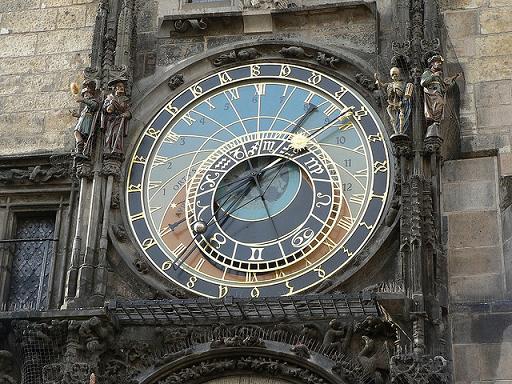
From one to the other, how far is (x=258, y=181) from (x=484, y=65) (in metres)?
2.58

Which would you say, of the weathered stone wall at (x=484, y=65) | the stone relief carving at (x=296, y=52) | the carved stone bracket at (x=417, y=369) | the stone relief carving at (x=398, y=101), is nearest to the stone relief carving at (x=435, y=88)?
the stone relief carving at (x=398, y=101)

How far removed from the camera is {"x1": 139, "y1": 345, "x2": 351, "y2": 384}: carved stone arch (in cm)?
1267

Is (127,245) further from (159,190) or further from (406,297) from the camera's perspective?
(406,297)

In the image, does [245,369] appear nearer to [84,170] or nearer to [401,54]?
[84,170]

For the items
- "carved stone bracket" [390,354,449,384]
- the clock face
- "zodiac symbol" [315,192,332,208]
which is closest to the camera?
"carved stone bracket" [390,354,449,384]

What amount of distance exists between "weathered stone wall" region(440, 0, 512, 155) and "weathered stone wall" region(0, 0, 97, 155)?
3.87 m

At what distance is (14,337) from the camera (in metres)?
13.3

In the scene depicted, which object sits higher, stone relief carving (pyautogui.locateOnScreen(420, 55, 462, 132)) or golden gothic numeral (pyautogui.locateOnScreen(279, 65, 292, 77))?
golden gothic numeral (pyautogui.locateOnScreen(279, 65, 292, 77))

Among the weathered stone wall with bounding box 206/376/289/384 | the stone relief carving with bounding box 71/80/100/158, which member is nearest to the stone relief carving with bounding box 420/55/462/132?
the weathered stone wall with bounding box 206/376/289/384

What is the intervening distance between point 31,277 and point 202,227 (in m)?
1.94

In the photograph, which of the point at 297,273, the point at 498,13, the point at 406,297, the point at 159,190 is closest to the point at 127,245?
the point at 159,190

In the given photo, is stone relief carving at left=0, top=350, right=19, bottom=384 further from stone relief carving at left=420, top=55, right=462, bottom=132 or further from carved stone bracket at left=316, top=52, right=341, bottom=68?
stone relief carving at left=420, top=55, right=462, bottom=132

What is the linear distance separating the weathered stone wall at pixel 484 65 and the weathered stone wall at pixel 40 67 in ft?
12.7

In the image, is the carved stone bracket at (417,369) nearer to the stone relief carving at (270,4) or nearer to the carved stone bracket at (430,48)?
the carved stone bracket at (430,48)
